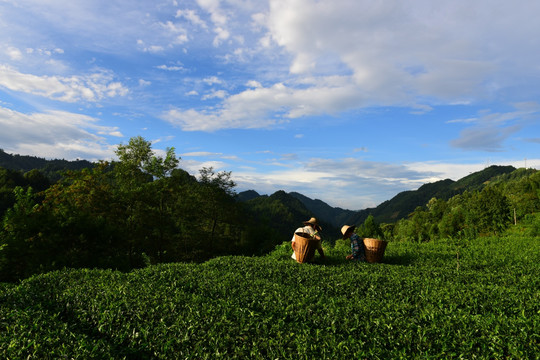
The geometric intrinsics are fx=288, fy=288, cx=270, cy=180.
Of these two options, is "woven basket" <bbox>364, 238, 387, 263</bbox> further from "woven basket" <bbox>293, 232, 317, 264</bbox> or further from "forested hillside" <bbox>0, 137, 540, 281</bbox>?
"forested hillside" <bbox>0, 137, 540, 281</bbox>

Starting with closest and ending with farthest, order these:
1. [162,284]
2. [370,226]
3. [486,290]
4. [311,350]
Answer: [311,350] < [486,290] < [162,284] < [370,226]

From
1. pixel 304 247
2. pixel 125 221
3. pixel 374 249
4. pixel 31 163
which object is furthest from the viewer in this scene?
pixel 31 163

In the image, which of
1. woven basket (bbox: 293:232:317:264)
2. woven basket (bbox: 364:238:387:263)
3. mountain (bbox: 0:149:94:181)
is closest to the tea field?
woven basket (bbox: 293:232:317:264)

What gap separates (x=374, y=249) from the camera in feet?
32.2

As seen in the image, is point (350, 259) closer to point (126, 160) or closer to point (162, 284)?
point (162, 284)

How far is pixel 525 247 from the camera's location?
41.3 feet

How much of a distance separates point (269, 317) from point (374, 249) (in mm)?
6530

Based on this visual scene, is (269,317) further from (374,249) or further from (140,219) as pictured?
(140,219)

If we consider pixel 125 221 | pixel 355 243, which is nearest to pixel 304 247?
pixel 355 243

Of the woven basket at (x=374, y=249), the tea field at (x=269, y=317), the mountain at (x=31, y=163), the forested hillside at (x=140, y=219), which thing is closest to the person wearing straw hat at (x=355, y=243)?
the woven basket at (x=374, y=249)

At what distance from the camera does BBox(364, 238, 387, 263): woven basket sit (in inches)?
384

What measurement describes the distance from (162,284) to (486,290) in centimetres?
685

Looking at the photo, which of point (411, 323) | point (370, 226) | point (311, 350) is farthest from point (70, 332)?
point (370, 226)

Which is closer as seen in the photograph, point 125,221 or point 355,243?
point 355,243
